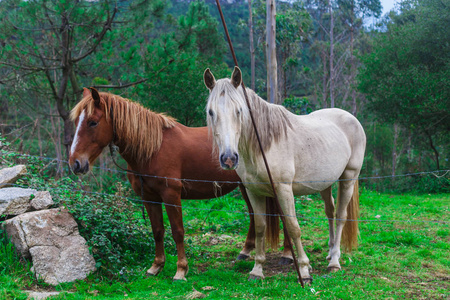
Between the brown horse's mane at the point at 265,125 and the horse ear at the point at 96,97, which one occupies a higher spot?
the horse ear at the point at 96,97

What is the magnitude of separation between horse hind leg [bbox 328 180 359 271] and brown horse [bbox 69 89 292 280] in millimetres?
1372

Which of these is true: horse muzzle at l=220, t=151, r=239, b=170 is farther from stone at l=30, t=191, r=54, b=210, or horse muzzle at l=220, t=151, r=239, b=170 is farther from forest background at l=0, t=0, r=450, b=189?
forest background at l=0, t=0, r=450, b=189

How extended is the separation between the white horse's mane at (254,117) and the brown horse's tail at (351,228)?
5.05 ft

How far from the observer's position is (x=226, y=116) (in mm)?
3449

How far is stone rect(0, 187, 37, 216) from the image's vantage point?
14.5ft

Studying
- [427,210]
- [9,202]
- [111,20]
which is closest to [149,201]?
[9,202]

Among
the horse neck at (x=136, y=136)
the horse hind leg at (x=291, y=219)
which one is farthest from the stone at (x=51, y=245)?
the horse hind leg at (x=291, y=219)

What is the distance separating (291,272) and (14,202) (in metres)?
3.35

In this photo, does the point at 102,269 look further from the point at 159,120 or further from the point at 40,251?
the point at 159,120

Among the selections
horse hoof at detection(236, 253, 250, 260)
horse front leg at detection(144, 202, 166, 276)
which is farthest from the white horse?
horse front leg at detection(144, 202, 166, 276)

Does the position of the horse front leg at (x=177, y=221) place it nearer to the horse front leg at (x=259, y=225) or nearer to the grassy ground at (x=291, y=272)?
the grassy ground at (x=291, y=272)

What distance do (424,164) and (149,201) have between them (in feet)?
43.9

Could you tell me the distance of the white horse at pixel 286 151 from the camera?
11.6ft

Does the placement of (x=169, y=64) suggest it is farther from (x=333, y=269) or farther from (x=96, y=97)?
(x=333, y=269)
